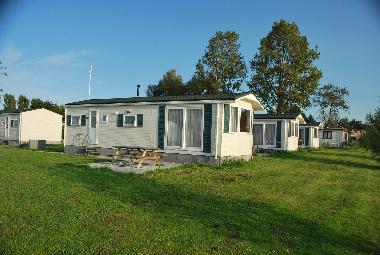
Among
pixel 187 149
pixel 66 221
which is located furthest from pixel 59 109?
pixel 66 221

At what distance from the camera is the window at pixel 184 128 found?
56.9ft

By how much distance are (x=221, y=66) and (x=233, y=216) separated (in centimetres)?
4277

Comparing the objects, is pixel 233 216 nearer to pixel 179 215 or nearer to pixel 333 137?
pixel 179 215

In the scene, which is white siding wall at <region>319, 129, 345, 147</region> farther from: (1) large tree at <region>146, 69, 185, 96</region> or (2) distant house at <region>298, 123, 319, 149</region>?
(1) large tree at <region>146, 69, 185, 96</region>

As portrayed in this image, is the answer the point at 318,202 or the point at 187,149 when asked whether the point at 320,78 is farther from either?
the point at 318,202

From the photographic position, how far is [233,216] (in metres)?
7.38

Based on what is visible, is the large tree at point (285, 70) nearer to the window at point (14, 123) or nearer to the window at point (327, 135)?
the window at point (327, 135)

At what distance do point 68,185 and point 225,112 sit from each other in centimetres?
893

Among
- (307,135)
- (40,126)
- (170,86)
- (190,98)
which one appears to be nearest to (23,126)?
(40,126)

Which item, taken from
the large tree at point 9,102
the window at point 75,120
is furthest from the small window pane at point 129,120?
the large tree at point 9,102

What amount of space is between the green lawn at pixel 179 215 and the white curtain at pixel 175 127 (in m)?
5.52

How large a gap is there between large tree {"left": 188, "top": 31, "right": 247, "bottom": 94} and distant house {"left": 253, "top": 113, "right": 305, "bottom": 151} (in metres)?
17.9

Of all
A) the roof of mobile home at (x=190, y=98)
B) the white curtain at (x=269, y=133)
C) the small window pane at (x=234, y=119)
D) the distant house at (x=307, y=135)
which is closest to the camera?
the roof of mobile home at (x=190, y=98)

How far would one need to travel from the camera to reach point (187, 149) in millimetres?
17422
